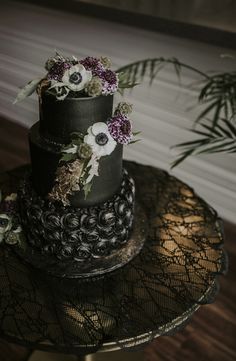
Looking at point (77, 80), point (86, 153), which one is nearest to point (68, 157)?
point (86, 153)

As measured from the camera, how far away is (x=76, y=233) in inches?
36.4

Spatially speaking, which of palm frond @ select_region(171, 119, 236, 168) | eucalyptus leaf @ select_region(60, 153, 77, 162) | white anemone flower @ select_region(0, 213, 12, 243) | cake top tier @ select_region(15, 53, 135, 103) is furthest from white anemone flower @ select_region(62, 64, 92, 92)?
palm frond @ select_region(171, 119, 236, 168)

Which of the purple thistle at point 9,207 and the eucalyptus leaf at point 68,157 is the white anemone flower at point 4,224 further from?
the eucalyptus leaf at point 68,157

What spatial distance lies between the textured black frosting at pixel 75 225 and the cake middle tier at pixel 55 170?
0.02 meters

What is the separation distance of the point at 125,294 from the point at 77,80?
431 mm

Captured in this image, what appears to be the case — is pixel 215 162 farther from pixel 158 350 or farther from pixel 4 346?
pixel 4 346

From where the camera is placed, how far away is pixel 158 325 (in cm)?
83

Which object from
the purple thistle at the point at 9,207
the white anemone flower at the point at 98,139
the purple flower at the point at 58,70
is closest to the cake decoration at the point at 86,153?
the white anemone flower at the point at 98,139

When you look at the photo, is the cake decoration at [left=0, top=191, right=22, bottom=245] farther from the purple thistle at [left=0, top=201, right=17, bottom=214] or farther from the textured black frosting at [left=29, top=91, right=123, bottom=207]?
the textured black frosting at [left=29, top=91, right=123, bottom=207]

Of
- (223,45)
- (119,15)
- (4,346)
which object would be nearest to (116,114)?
(223,45)

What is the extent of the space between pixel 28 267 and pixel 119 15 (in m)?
1.01

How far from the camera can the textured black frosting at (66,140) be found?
85 centimetres

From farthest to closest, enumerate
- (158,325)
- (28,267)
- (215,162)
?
(215,162), (28,267), (158,325)

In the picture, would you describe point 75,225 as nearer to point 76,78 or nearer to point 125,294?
point 125,294
